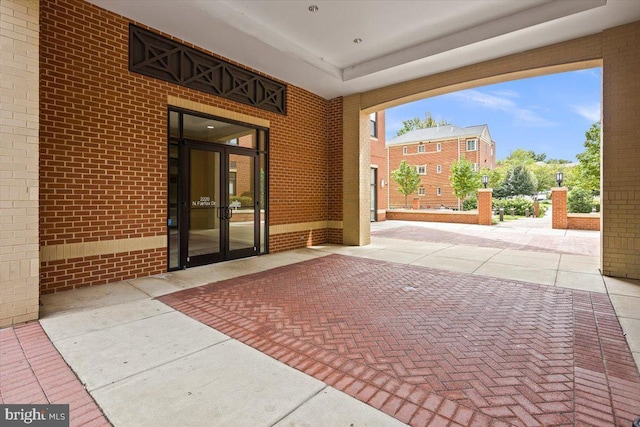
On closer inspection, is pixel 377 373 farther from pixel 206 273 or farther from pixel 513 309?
pixel 206 273

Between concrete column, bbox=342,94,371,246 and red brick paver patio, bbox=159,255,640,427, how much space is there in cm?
390

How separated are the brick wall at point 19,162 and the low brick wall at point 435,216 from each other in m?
17.8

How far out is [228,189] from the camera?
272 inches

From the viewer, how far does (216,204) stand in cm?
673

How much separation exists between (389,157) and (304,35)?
109ft

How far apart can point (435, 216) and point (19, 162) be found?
18.1 m

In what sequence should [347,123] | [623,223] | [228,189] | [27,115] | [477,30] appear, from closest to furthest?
[27,115] < [623,223] < [477,30] < [228,189] < [347,123]

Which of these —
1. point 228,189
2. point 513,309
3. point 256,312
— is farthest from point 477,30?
point 256,312

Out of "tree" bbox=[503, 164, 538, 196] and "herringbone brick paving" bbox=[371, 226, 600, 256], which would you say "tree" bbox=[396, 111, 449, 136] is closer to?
"tree" bbox=[503, 164, 538, 196]

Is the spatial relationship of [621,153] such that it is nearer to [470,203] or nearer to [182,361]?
[182,361]

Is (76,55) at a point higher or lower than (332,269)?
higher

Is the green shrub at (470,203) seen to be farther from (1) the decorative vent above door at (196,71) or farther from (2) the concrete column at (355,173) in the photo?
(1) the decorative vent above door at (196,71)

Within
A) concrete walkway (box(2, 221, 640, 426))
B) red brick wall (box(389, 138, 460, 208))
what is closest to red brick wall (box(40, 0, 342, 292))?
concrete walkway (box(2, 221, 640, 426))

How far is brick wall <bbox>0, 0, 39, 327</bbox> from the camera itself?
3404 mm
